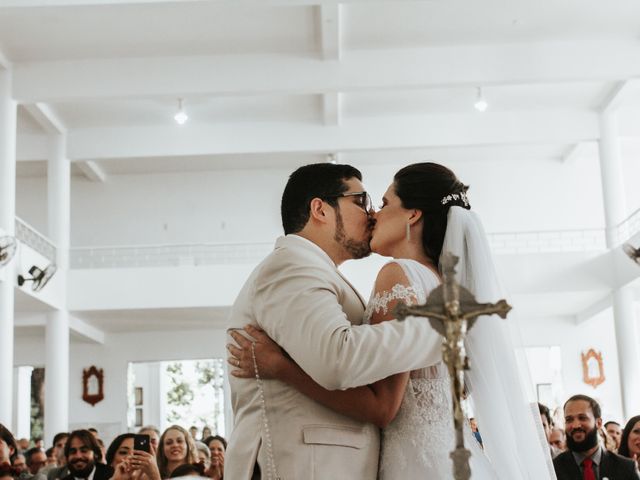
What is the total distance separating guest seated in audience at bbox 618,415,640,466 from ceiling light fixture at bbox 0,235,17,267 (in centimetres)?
856

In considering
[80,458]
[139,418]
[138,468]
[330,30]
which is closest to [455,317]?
[138,468]

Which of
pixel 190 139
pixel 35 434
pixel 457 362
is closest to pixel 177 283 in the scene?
pixel 190 139

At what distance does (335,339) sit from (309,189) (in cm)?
80

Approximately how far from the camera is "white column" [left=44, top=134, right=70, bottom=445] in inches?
772

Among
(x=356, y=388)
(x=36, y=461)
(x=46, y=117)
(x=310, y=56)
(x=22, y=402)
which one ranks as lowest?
(x=36, y=461)

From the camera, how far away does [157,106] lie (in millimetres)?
19516

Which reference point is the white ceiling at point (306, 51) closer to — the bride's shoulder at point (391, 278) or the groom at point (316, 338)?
the groom at point (316, 338)

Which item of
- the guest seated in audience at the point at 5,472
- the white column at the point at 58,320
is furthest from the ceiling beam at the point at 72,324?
the guest seated in audience at the point at 5,472

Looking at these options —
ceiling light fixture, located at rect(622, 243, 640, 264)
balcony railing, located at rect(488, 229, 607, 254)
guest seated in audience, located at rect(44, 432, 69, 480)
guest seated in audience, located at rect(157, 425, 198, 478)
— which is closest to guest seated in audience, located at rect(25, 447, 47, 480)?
guest seated in audience, located at rect(44, 432, 69, 480)

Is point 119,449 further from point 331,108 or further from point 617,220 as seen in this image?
point 617,220

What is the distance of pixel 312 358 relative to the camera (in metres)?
2.97

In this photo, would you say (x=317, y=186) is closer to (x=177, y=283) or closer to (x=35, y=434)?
(x=177, y=283)

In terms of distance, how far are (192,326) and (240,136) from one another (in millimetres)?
6122

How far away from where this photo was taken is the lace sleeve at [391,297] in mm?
3166
